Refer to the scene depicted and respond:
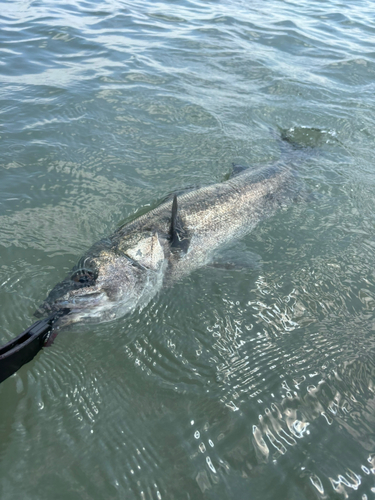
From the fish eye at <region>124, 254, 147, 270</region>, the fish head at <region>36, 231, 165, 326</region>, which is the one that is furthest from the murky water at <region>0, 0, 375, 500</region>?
the fish eye at <region>124, 254, 147, 270</region>

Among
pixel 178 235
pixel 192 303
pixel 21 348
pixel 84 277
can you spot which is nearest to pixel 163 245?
pixel 178 235

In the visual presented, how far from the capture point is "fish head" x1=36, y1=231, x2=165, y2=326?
12.2 ft

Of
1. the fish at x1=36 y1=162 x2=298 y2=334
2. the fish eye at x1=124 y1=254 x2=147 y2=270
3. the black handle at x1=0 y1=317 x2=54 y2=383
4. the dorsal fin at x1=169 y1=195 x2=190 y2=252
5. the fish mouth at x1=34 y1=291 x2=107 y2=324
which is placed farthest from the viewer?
the dorsal fin at x1=169 y1=195 x2=190 y2=252

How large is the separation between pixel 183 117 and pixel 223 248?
14.2 feet

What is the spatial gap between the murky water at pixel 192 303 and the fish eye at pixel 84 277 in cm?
51

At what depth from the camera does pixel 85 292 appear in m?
3.78

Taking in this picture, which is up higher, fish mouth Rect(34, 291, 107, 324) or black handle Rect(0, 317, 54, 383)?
black handle Rect(0, 317, 54, 383)

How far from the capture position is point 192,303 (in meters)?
4.34

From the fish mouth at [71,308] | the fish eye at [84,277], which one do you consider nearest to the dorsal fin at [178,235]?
the fish eye at [84,277]

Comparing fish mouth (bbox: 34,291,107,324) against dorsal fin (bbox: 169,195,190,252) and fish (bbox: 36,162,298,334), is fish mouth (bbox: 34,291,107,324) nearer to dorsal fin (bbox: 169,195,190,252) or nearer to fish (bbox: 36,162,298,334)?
fish (bbox: 36,162,298,334)

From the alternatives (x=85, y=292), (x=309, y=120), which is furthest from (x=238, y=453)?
(x=309, y=120)

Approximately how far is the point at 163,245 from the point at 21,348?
2.17 metres

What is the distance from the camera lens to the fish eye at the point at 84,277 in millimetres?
3873

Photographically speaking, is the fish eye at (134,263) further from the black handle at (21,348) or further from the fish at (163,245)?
the black handle at (21,348)
